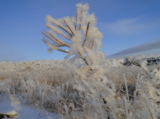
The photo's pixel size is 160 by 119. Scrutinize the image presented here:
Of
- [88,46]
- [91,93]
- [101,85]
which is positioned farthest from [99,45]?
[91,93]

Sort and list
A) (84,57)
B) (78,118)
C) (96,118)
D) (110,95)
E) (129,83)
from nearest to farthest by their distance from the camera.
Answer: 1. (84,57)
2. (110,95)
3. (96,118)
4. (78,118)
5. (129,83)

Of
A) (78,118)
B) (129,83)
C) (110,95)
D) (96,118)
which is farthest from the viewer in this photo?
(129,83)

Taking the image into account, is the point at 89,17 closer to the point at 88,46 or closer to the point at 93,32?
the point at 93,32

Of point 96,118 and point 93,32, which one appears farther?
point 96,118

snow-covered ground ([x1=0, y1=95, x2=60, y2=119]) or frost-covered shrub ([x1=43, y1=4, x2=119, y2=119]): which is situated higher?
frost-covered shrub ([x1=43, y1=4, x2=119, y2=119])

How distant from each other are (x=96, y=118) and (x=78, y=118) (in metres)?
0.49

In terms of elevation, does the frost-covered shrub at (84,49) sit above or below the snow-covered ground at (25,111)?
above

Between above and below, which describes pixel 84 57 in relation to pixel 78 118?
above

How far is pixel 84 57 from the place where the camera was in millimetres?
1376

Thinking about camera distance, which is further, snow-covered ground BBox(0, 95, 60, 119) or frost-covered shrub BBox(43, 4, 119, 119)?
snow-covered ground BBox(0, 95, 60, 119)

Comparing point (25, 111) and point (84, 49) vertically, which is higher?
point (84, 49)

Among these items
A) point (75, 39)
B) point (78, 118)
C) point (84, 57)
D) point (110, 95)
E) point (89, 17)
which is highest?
point (89, 17)

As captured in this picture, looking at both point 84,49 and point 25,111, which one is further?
point 25,111

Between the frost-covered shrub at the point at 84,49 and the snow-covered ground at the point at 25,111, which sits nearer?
the frost-covered shrub at the point at 84,49
